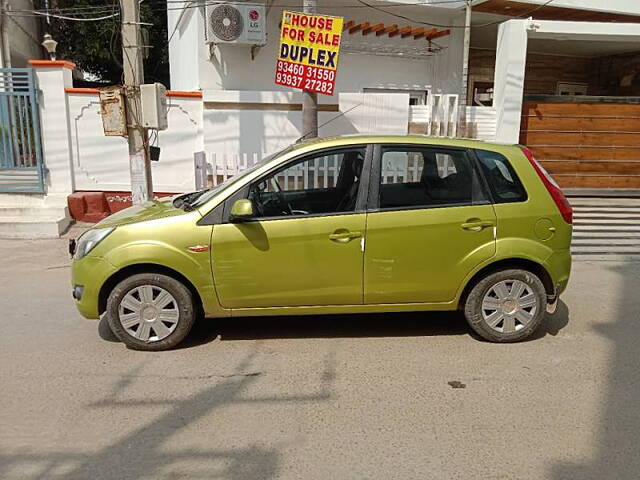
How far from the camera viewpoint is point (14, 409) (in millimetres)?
3416

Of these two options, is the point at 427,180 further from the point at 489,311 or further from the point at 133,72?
the point at 133,72

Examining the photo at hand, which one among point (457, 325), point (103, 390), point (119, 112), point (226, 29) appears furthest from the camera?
point (226, 29)

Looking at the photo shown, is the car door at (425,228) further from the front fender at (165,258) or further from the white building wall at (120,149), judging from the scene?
the white building wall at (120,149)

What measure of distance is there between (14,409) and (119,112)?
3.90 m

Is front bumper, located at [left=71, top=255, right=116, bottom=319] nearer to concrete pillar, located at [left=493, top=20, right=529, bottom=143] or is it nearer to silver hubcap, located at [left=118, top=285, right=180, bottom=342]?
silver hubcap, located at [left=118, top=285, right=180, bottom=342]

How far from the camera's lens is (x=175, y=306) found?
4.25 meters

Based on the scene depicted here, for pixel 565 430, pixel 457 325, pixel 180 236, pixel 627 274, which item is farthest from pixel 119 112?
pixel 627 274

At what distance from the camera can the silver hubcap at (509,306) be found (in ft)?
14.5

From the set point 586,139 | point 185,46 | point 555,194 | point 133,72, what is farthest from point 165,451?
point 185,46

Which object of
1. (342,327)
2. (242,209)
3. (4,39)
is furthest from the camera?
(4,39)

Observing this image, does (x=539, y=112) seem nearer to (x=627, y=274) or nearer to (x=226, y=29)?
(x=627, y=274)

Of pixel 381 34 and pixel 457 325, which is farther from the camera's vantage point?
pixel 381 34

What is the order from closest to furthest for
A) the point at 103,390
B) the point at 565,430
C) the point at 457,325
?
the point at 565,430
the point at 103,390
the point at 457,325

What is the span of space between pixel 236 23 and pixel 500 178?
7.42 m
